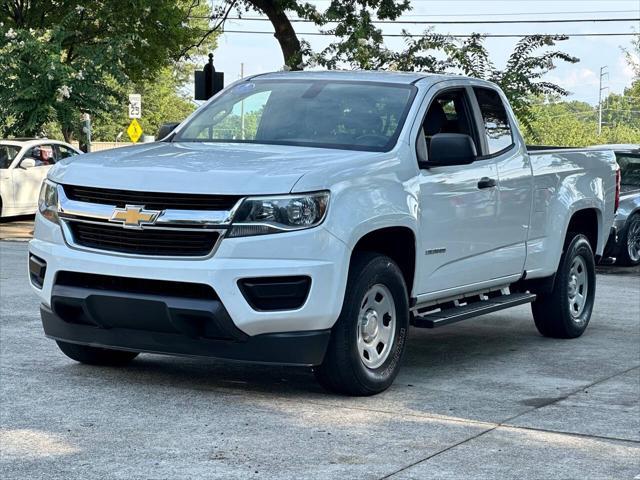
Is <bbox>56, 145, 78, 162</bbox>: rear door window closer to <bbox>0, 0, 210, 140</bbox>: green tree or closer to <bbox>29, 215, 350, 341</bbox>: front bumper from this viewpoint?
<bbox>0, 0, 210, 140</bbox>: green tree

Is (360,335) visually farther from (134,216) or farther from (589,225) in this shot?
(589,225)

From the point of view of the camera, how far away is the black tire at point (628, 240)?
1933 cm

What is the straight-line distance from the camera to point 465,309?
29.0ft

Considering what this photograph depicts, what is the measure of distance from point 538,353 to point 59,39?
21071 millimetres

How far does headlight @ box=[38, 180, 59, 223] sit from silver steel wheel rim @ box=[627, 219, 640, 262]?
1303 cm

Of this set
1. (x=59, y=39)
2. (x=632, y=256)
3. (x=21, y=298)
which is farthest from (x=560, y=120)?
(x=21, y=298)

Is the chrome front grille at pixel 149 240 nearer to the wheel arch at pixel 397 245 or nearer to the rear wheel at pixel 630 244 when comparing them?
the wheel arch at pixel 397 245

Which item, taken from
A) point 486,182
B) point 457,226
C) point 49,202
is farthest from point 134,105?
point 49,202

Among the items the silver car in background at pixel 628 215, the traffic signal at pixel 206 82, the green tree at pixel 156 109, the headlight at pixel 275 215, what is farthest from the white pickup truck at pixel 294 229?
the green tree at pixel 156 109

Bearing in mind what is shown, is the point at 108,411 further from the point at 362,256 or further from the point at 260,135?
the point at 260,135

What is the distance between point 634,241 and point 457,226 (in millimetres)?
11675

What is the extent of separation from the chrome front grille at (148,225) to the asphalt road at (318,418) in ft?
2.82

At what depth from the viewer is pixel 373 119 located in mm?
8367

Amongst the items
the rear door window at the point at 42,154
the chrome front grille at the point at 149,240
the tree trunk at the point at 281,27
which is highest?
the tree trunk at the point at 281,27
